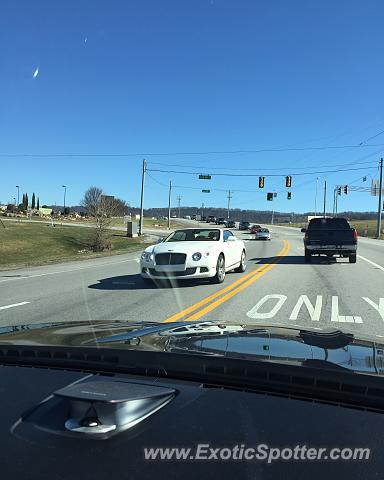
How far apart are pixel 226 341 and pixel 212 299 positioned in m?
7.61

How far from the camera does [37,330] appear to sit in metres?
4.14

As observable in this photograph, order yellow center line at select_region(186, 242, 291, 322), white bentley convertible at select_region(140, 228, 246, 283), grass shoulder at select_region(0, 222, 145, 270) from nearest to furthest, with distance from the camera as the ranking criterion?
yellow center line at select_region(186, 242, 291, 322) → white bentley convertible at select_region(140, 228, 246, 283) → grass shoulder at select_region(0, 222, 145, 270)

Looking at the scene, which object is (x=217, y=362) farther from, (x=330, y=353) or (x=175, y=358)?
(x=330, y=353)

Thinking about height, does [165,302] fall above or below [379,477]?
below

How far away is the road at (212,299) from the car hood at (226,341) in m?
2.81

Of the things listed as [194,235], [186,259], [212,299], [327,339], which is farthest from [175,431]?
[194,235]

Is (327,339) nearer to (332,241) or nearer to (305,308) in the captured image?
(305,308)

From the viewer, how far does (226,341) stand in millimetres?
3619

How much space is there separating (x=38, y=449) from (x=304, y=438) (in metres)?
1.12

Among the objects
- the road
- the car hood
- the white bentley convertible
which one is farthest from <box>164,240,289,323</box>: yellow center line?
the car hood

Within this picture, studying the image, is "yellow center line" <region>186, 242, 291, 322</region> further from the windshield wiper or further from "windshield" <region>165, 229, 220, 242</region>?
the windshield wiper

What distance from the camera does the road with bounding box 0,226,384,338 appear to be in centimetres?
905

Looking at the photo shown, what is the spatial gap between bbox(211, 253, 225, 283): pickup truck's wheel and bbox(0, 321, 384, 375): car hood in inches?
368

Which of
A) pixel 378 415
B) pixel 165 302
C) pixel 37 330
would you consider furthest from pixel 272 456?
pixel 165 302
